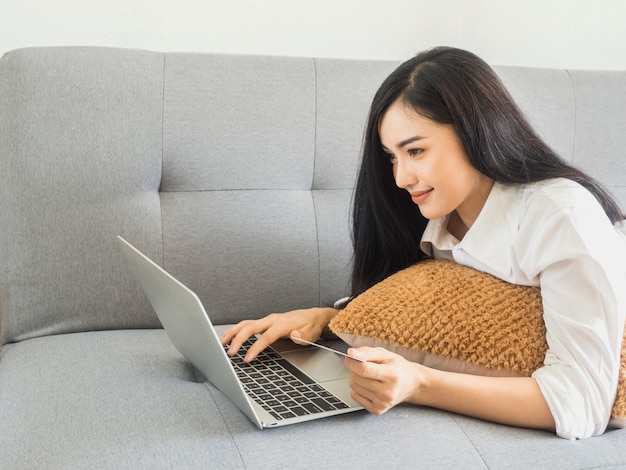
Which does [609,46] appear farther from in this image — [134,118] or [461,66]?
[134,118]

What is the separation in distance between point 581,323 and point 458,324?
199 mm

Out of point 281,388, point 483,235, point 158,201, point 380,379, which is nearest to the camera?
point 380,379

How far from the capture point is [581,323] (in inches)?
43.0

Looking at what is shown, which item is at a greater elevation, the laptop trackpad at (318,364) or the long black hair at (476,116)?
the long black hair at (476,116)

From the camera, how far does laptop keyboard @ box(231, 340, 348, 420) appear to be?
1104 mm

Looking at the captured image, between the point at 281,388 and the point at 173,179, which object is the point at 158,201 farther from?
the point at 281,388

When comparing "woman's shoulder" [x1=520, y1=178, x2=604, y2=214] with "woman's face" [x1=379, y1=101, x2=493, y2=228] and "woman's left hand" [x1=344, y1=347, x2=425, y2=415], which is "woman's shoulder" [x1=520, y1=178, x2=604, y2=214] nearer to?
"woman's face" [x1=379, y1=101, x2=493, y2=228]

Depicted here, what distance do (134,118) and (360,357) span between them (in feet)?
2.53

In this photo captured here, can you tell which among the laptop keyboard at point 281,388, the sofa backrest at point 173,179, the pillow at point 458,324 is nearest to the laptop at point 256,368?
the laptop keyboard at point 281,388

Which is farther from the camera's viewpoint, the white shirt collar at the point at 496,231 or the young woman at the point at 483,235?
the white shirt collar at the point at 496,231

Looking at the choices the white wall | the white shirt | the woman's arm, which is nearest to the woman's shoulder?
the white shirt

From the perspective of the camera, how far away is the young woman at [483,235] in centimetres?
109

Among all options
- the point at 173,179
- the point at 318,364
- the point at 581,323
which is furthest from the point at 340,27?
the point at 581,323

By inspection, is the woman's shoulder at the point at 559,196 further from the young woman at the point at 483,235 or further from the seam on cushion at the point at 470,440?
the seam on cushion at the point at 470,440
